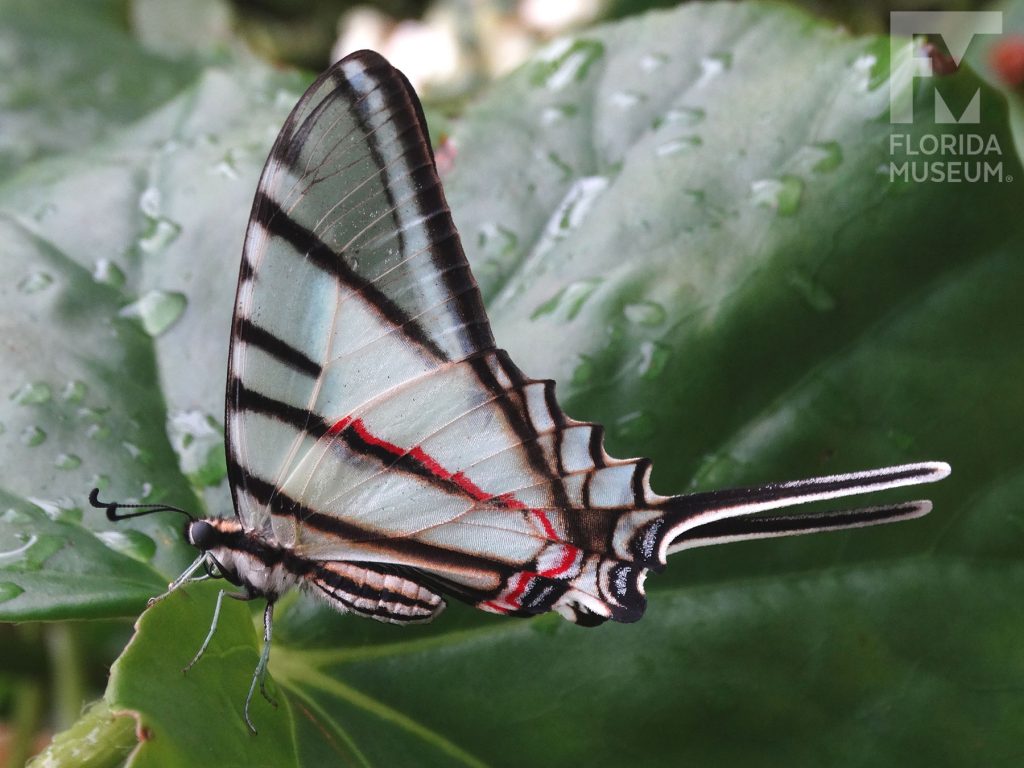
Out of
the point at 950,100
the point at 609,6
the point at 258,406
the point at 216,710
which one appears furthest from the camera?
the point at 609,6

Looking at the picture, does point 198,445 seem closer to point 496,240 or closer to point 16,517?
point 16,517

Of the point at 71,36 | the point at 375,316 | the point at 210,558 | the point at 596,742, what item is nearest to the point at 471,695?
the point at 596,742

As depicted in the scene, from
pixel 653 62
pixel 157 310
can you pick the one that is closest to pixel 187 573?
pixel 157 310

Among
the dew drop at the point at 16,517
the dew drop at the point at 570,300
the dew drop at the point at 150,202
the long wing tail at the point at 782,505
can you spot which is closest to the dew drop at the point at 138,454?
the dew drop at the point at 16,517

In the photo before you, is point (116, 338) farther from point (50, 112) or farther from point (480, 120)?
point (50, 112)

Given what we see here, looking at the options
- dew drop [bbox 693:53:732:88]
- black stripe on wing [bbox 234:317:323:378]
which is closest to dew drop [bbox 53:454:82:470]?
black stripe on wing [bbox 234:317:323:378]

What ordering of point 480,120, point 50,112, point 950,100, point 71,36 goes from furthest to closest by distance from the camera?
point 71,36 → point 50,112 → point 480,120 → point 950,100

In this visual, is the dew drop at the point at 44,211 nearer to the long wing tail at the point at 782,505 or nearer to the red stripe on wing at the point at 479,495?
the red stripe on wing at the point at 479,495
